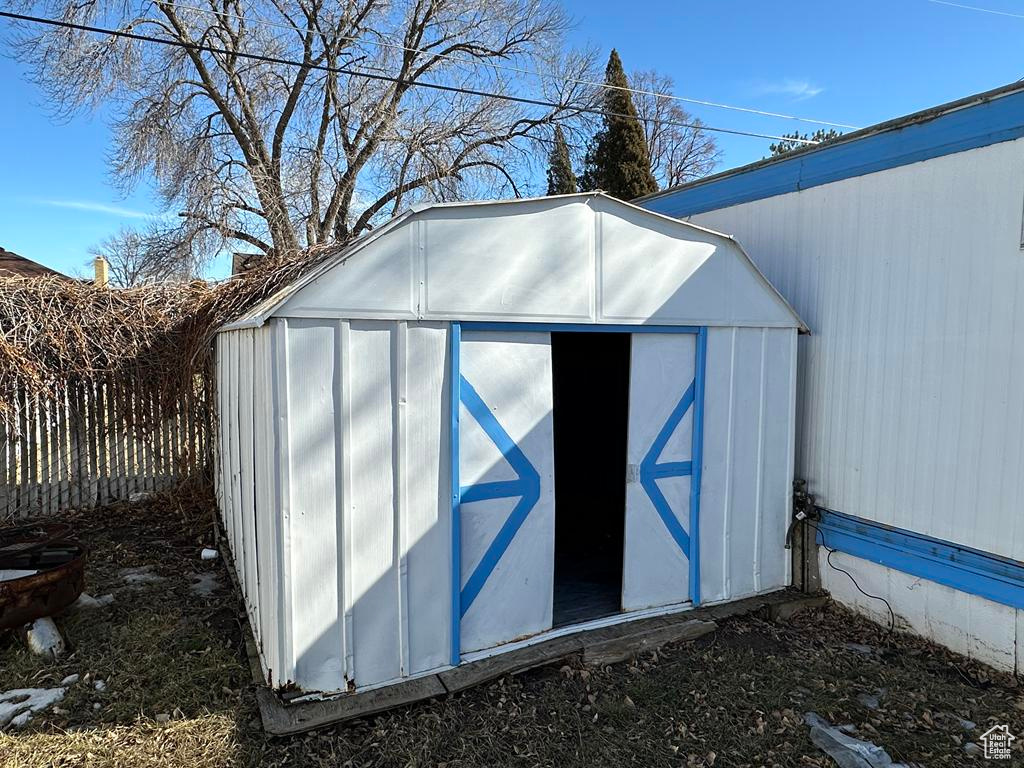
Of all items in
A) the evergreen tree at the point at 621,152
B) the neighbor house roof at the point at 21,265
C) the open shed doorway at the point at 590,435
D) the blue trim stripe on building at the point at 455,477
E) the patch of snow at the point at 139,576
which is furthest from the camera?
the evergreen tree at the point at 621,152

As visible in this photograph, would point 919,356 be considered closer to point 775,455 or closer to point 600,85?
point 775,455

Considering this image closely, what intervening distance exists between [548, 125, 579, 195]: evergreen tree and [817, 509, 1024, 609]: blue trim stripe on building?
13.7 m

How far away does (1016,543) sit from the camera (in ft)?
12.4

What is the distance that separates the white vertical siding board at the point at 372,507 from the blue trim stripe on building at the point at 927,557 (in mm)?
3482

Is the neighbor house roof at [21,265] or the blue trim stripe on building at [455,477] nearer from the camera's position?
the blue trim stripe on building at [455,477]

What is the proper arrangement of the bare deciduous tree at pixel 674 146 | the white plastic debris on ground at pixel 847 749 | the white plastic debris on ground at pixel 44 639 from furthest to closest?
the bare deciduous tree at pixel 674 146, the white plastic debris on ground at pixel 44 639, the white plastic debris on ground at pixel 847 749

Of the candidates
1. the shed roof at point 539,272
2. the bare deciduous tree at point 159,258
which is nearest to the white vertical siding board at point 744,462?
the shed roof at point 539,272

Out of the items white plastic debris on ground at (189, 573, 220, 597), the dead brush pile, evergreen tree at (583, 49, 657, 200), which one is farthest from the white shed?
evergreen tree at (583, 49, 657, 200)

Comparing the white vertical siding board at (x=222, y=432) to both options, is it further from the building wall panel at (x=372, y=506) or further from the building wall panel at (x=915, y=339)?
the building wall panel at (x=915, y=339)

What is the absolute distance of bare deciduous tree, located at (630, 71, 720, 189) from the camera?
24.3m

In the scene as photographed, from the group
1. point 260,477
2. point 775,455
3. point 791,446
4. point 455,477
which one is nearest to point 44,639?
point 260,477

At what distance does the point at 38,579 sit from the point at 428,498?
2642 mm

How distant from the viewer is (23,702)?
11.3ft

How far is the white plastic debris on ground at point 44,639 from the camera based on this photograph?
3.91m
